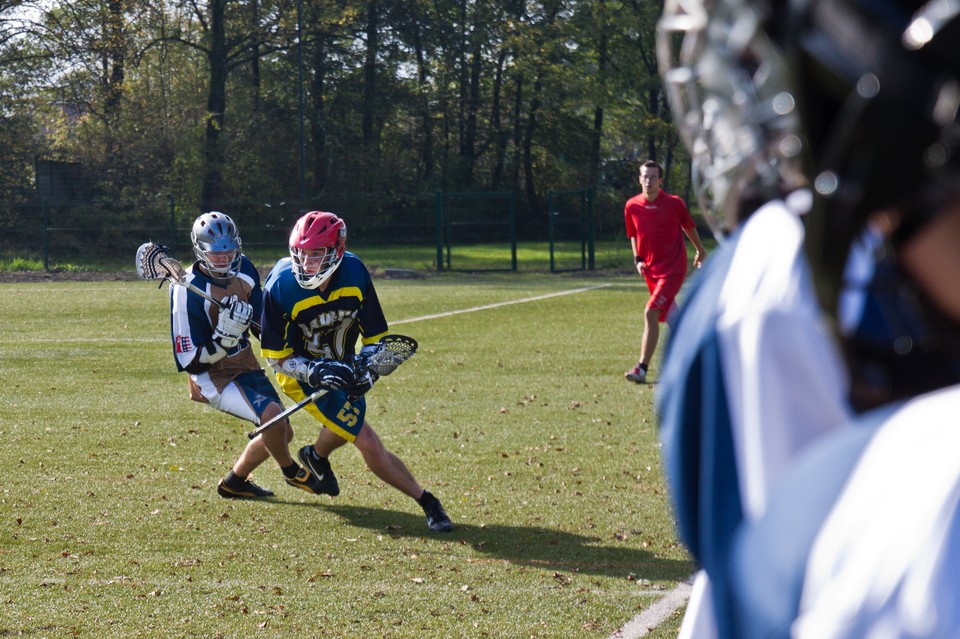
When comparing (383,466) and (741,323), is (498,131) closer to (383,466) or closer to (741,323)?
(383,466)

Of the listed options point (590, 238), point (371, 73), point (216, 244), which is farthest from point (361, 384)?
point (371, 73)

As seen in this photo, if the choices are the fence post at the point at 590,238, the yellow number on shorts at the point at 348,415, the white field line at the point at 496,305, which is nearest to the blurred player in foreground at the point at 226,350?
the yellow number on shorts at the point at 348,415

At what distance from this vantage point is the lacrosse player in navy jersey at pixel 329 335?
627 cm

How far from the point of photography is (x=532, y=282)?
25.5 meters

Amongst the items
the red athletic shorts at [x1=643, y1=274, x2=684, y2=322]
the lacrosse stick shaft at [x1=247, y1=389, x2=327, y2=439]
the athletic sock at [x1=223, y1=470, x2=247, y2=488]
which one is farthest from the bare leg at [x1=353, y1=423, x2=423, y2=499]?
the red athletic shorts at [x1=643, y1=274, x2=684, y2=322]

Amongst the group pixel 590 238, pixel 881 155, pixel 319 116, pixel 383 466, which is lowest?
pixel 383 466

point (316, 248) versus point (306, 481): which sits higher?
point (316, 248)

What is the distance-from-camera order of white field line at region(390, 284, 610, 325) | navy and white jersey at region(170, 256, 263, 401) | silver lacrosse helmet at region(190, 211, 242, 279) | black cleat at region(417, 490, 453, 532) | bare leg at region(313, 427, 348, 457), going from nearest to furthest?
black cleat at region(417, 490, 453, 532) → bare leg at region(313, 427, 348, 457) → navy and white jersey at region(170, 256, 263, 401) → silver lacrosse helmet at region(190, 211, 242, 279) → white field line at region(390, 284, 610, 325)

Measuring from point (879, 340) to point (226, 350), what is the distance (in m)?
6.48

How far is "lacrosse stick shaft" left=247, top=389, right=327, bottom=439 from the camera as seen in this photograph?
641cm

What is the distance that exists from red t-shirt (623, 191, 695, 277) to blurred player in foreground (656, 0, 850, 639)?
10.9 m

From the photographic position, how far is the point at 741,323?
1.01 m

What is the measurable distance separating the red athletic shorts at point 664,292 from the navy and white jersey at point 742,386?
10451 mm

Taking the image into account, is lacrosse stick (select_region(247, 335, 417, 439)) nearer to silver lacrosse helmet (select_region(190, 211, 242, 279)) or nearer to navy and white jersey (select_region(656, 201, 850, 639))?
silver lacrosse helmet (select_region(190, 211, 242, 279))
